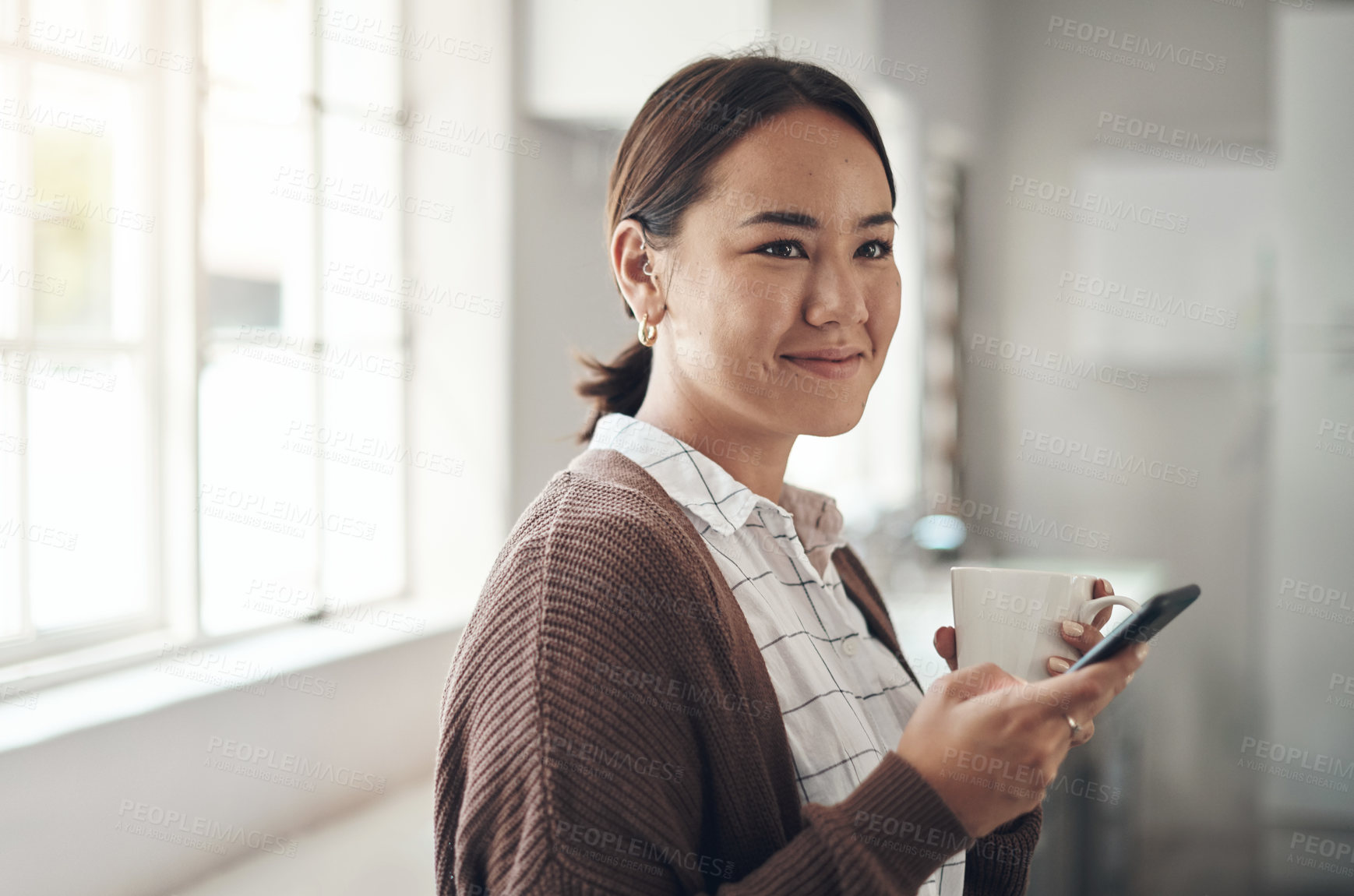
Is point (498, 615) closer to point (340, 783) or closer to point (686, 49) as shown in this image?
point (340, 783)

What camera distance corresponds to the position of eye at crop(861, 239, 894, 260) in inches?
40.8

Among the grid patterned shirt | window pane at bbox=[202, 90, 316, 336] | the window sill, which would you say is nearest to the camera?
the grid patterned shirt

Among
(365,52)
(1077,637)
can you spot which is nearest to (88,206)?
(365,52)

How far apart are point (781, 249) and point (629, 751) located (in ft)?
1.53

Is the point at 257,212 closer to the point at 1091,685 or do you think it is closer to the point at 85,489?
the point at 85,489

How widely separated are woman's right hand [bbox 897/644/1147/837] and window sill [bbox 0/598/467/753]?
2.99 feet

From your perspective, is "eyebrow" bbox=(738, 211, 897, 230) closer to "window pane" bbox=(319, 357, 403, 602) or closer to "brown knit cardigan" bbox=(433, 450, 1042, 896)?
"brown knit cardigan" bbox=(433, 450, 1042, 896)

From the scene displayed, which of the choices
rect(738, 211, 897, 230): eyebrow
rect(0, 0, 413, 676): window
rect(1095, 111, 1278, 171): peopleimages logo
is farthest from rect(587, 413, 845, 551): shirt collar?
rect(1095, 111, 1278, 171): peopleimages logo

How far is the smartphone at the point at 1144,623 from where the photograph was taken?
76cm

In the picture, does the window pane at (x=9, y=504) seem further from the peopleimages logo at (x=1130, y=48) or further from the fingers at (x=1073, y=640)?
the peopleimages logo at (x=1130, y=48)

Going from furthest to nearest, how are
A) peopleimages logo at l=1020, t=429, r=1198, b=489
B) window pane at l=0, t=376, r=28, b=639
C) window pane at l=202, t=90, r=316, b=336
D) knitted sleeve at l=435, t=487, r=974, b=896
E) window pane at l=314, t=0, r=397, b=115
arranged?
peopleimages logo at l=1020, t=429, r=1198, b=489
window pane at l=314, t=0, r=397, b=115
window pane at l=202, t=90, r=316, b=336
window pane at l=0, t=376, r=28, b=639
knitted sleeve at l=435, t=487, r=974, b=896

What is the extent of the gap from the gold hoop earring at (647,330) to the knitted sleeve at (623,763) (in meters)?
0.28

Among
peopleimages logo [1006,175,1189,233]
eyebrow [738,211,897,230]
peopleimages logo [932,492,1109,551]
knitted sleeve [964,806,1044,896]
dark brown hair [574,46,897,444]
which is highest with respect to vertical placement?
peopleimages logo [1006,175,1189,233]

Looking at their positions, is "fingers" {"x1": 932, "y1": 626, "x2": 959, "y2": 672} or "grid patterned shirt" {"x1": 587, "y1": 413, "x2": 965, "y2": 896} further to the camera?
"fingers" {"x1": 932, "y1": 626, "x2": 959, "y2": 672}
